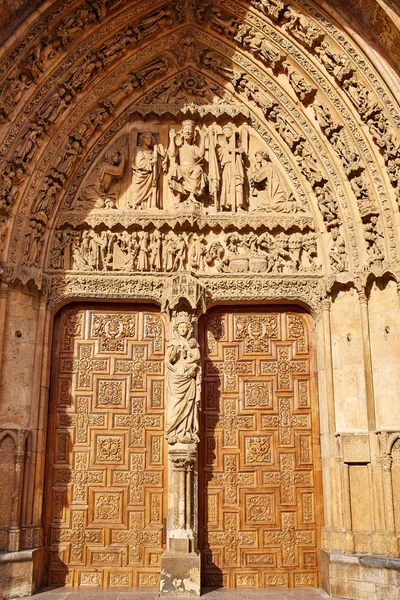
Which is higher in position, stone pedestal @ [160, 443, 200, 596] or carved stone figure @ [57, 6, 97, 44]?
carved stone figure @ [57, 6, 97, 44]

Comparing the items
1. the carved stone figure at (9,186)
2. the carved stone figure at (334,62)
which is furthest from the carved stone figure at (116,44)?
the carved stone figure at (334,62)

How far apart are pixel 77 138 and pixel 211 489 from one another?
5.62 m

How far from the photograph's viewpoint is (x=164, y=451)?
9.27 metres

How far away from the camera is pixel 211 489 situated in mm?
9180

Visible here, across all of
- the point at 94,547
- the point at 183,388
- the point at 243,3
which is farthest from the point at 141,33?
the point at 94,547

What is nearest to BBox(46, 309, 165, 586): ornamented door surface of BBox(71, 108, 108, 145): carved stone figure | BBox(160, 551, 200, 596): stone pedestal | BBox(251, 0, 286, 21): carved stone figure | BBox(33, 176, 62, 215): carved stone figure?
BBox(160, 551, 200, 596): stone pedestal

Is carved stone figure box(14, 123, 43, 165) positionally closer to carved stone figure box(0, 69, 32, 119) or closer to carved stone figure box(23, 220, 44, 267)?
carved stone figure box(0, 69, 32, 119)

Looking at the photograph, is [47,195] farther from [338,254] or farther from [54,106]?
[338,254]

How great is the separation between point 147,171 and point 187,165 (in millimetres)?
637

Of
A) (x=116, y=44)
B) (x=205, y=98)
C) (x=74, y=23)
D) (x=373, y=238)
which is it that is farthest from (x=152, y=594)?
(x=74, y=23)

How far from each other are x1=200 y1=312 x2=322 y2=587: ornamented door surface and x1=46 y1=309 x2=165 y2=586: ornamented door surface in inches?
30.6

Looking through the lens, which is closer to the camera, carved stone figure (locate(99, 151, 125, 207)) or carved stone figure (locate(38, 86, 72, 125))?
carved stone figure (locate(38, 86, 72, 125))

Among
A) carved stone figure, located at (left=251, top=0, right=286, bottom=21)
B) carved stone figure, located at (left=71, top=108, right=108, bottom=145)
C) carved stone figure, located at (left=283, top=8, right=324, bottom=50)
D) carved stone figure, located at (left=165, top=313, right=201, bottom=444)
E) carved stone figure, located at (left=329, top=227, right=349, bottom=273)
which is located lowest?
carved stone figure, located at (left=165, top=313, right=201, bottom=444)

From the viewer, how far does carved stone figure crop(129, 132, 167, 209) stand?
998cm
